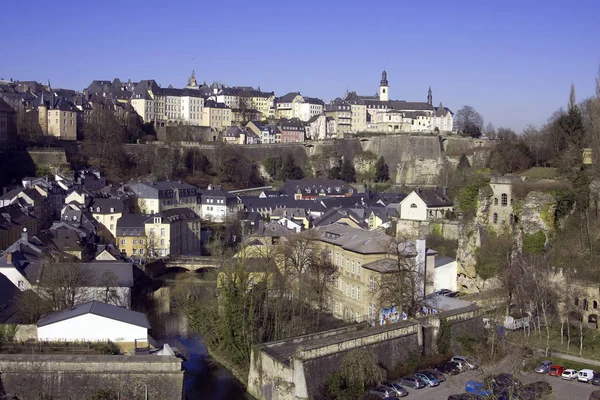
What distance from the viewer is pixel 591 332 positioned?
2038 cm

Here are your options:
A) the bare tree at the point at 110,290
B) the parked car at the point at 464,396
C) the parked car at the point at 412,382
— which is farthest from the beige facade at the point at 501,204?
the bare tree at the point at 110,290

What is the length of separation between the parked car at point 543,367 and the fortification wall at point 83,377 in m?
8.63

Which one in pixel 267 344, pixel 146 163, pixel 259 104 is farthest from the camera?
pixel 259 104

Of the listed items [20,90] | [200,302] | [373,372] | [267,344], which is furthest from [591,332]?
[20,90]

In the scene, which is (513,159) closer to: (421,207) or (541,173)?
(541,173)

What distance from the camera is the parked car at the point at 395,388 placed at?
15836 millimetres

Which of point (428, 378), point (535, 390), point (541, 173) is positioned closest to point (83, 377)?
point (428, 378)

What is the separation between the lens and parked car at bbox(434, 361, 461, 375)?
17344 millimetres

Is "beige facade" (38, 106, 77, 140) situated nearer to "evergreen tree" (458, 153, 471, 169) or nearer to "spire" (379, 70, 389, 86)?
"evergreen tree" (458, 153, 471, 169)

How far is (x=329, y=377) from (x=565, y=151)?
17898 mm

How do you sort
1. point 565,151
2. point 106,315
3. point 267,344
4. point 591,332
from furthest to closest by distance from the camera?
point 565,151 → point 591,332 → point 106,315 → point 267,344

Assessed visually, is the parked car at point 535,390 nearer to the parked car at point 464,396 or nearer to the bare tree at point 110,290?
the parked car at point 464,396

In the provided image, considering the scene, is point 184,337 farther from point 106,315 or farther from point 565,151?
point 565,151

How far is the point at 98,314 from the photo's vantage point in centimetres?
1862
